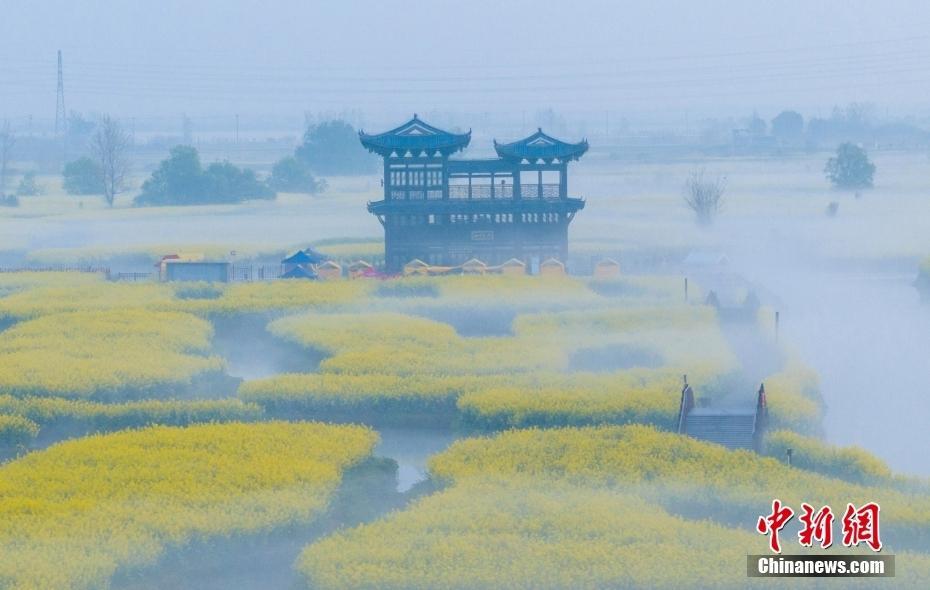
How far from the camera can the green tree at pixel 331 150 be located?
310ft

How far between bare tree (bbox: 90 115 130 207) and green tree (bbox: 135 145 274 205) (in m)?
2.80

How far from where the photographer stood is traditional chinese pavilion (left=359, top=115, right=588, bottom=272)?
1750 inches

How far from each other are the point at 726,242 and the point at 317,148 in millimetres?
39281

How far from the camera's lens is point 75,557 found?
18000mm

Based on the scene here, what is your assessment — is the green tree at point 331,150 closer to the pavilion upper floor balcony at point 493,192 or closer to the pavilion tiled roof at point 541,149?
the pavilion upper floor balcony at point 493,192

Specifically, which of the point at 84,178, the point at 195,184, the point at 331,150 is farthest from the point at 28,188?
the point at 331,150

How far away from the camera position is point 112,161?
81688mm

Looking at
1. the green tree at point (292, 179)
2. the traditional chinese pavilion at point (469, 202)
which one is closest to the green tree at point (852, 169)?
the green tree at point (292, 179)

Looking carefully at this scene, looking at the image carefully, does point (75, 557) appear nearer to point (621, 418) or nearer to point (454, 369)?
point (621, 418)

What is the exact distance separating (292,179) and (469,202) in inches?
1562

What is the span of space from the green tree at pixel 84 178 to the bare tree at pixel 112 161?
51 cm

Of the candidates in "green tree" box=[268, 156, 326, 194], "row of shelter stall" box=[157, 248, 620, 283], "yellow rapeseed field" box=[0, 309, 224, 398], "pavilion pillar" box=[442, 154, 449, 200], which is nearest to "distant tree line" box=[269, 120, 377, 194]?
"green tree" box=[268, 156, 326, 194]

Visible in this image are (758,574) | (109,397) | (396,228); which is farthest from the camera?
(396,228)

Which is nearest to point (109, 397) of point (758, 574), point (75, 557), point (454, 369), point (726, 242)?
point (454, 369)
